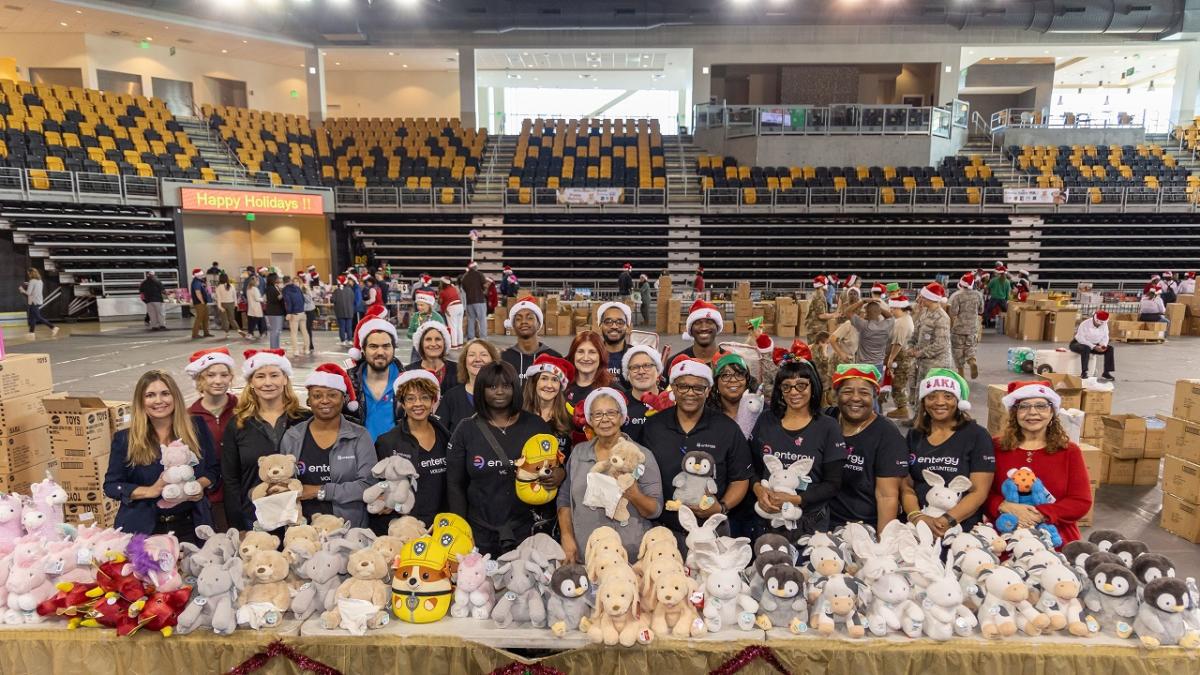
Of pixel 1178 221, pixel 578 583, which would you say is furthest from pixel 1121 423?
pixel 1178 221

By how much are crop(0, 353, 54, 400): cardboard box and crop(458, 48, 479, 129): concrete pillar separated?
2091 centimetres

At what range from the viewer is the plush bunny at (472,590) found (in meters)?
2.48

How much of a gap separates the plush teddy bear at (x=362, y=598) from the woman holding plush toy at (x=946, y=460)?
2.13 metres

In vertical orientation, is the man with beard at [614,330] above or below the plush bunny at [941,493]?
above

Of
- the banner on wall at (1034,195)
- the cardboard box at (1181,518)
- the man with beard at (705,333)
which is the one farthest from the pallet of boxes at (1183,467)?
the banner on wall at (1034,195)

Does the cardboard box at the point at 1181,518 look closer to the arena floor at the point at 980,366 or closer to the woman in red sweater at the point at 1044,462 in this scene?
the arena floor at the point at 980,366

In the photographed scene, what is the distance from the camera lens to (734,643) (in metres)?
2.38

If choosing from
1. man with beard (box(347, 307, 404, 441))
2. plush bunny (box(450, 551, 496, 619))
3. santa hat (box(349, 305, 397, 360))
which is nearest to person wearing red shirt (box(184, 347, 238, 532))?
man with beard (box(347, 307, 404, 441))

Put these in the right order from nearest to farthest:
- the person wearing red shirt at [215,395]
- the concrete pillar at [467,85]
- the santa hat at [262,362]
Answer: the santa hat at [262,362] → the person wearing red shirt at [215,395] → the concrete pillar at [467,85]

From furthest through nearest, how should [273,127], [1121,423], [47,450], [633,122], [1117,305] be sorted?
[633,122], [273,127], [1117,305], [1121,423], [47,450]

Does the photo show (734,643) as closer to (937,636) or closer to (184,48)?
(937,636)

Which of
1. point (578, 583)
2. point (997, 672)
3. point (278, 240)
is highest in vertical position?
point (278, 240)

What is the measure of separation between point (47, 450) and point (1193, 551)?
7799 millimetres

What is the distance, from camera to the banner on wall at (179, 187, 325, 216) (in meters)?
17.2
